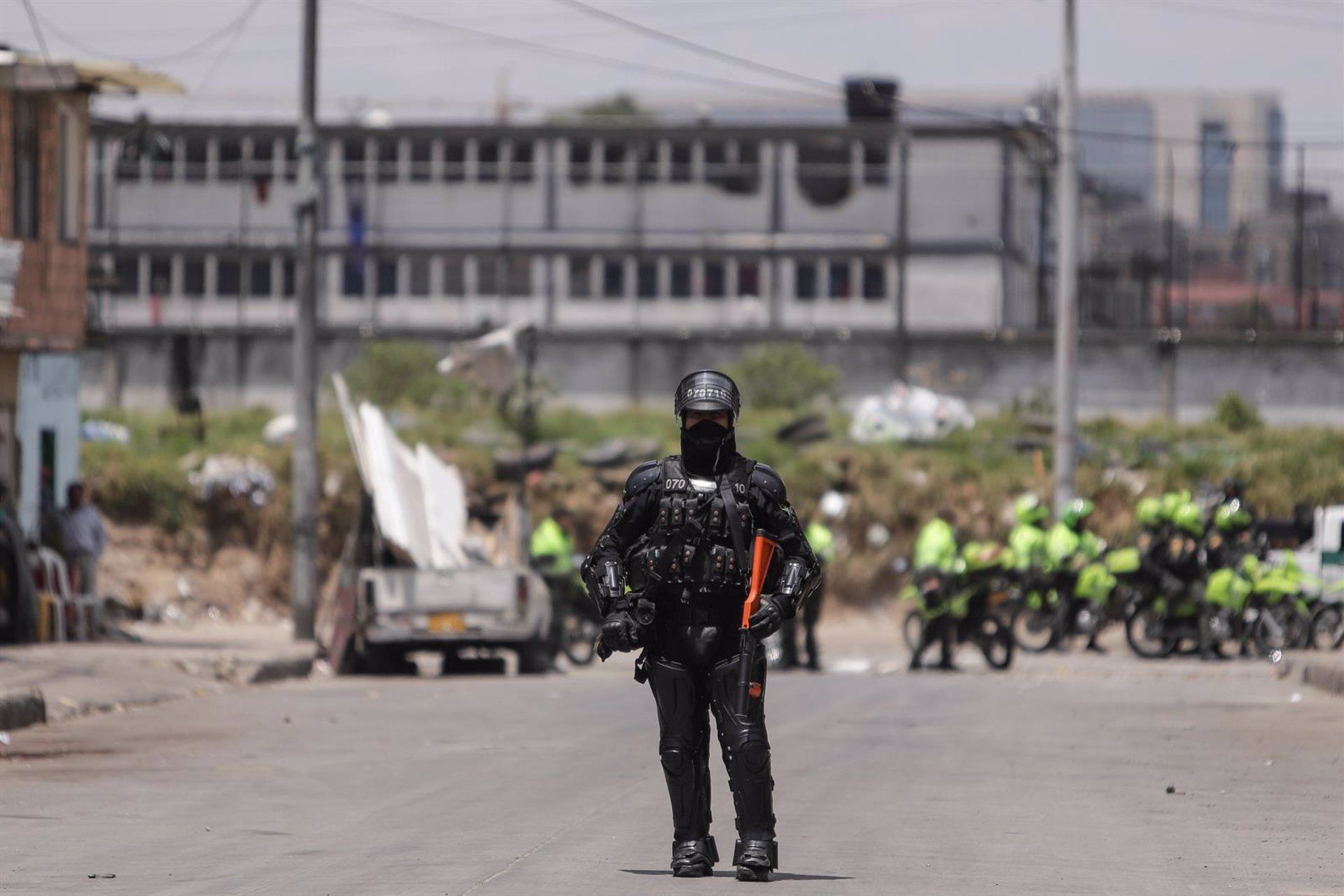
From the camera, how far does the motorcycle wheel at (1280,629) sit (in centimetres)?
2692

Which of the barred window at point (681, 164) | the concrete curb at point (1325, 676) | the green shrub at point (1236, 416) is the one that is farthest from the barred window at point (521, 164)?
the concrete curb at point (1325, 676)

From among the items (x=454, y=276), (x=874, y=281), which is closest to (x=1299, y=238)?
(x=874, y=281)

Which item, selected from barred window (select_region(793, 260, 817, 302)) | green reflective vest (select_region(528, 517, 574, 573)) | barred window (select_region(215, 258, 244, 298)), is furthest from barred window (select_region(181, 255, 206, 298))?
Result: green reflective vest (select_region(528, 517, 574, 573))

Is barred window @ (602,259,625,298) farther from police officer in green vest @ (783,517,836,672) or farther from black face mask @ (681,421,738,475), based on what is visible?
black face mask @ (681,421,738,475)

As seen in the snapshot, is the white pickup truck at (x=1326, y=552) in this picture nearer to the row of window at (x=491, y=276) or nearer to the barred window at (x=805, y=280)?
the row of window at (x=491, y=276)

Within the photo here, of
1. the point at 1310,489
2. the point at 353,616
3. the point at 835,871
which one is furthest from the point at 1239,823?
the point at 1310,489

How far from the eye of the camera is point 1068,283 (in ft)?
107

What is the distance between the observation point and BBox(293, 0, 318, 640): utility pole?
2756 centimetres

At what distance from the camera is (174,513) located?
39.0m

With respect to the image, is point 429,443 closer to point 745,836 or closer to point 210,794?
point 210,794

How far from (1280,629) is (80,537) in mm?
14227

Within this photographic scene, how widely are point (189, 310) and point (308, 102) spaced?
38926 millimetres

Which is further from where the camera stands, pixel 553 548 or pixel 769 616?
pixel 553 548

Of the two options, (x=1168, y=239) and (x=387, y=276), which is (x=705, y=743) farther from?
(x=387, y=276)
